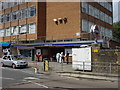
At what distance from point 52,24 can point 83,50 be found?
16020mm

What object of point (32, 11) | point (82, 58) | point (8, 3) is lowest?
point (82, 58)

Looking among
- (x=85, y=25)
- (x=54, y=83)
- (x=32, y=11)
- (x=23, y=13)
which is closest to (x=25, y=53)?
(x=32, y=11)

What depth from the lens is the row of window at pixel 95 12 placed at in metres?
30.0

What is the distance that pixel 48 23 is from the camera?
32.0 m

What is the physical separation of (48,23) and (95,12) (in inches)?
386

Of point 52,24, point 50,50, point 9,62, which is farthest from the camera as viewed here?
point 52,24

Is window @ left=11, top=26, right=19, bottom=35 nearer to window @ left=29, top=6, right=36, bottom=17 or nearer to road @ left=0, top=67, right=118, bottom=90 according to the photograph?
window @ left=29, top=6, right=36, bottom=17

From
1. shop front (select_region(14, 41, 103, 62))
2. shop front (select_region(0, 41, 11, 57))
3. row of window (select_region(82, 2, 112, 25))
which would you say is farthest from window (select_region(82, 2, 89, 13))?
shop front (select_region(0, 41, 11, 57))

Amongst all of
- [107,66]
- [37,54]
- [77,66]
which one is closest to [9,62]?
[37,54]

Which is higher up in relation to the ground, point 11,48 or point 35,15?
point 35,15

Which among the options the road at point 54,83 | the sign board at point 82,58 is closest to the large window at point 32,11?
the sign board at point 82,58

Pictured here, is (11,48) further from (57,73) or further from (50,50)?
(57,73)

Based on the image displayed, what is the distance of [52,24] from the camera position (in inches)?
1234

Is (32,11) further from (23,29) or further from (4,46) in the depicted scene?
(4,46)
